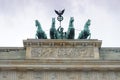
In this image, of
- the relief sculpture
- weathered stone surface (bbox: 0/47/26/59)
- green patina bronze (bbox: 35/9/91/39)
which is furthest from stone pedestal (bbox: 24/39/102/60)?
green patina bronze (bbox: 35/9/91/39)

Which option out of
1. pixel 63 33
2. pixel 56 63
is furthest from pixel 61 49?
pixel 63 33

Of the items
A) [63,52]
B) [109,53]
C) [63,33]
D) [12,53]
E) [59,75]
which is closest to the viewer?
[59,75]

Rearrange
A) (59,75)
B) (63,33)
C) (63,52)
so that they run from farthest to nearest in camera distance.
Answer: (63,33)
(63,52)
(59,75)

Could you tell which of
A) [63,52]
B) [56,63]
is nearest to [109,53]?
[63,52]

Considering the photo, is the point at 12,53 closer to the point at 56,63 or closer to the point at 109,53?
the point at 56,63

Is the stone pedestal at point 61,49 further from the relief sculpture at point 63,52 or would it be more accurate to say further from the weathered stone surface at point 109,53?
the weathered stone surface at point 109,53

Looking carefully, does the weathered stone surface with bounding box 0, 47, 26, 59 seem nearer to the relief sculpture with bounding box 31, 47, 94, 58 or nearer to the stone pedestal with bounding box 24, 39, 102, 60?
the stone pedestal with bounding box 24, 39, 102, 60

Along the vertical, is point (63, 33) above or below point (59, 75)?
above

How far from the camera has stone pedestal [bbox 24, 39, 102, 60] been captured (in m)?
24.1

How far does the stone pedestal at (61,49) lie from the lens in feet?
79.0

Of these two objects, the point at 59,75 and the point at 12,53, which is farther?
the point at 12,53

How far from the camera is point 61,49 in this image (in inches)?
958

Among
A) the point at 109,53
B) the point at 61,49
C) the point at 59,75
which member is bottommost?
the point at 59,75

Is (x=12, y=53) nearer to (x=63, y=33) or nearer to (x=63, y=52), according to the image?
(x=63, y=52)
